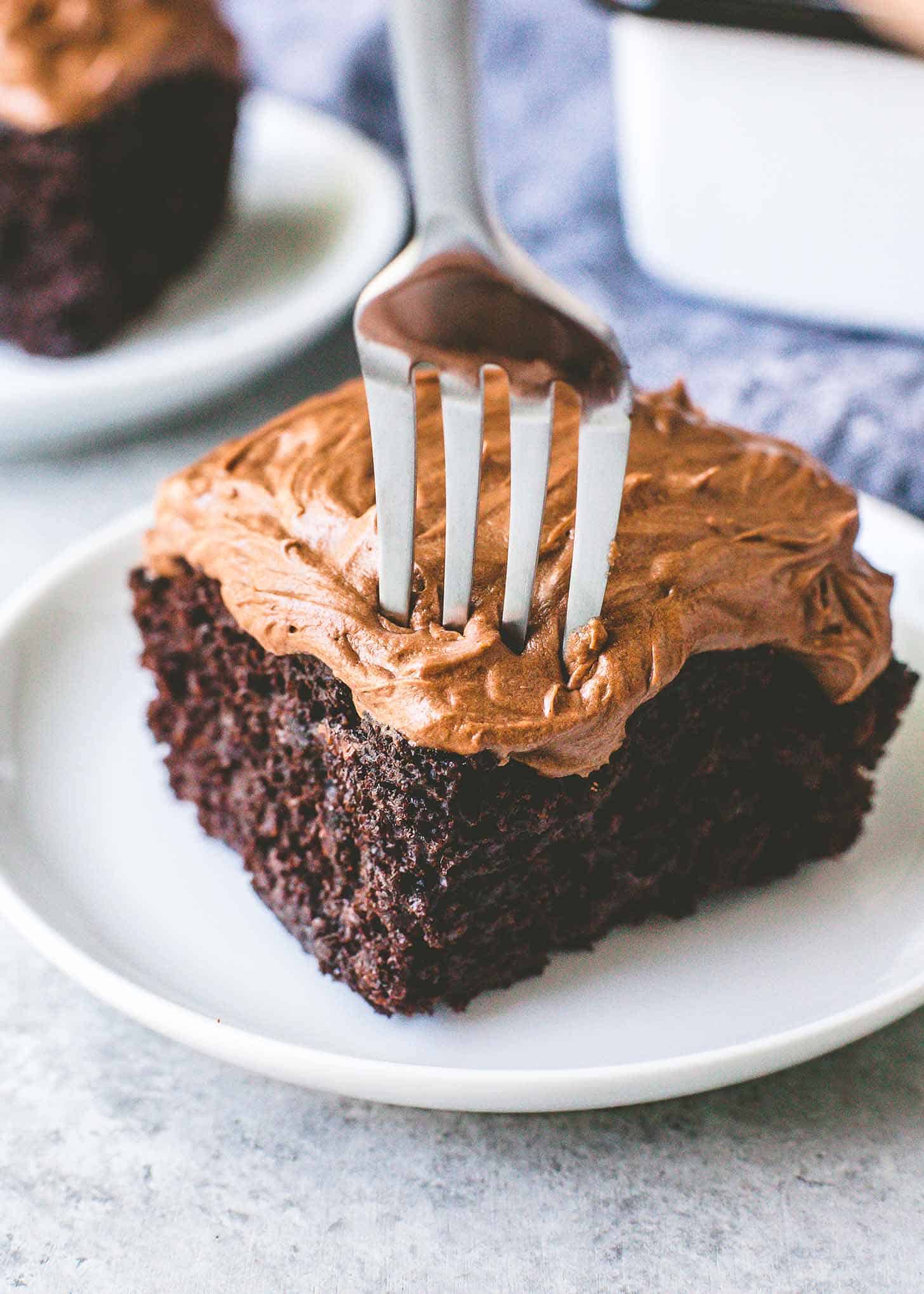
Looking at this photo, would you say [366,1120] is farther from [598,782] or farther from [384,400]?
[384,400]

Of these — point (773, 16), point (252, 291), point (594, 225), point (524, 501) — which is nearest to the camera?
point (524, 501)

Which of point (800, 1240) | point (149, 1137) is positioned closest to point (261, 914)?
point (149, 1137)

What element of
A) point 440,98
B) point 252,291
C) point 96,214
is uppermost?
point 440,98

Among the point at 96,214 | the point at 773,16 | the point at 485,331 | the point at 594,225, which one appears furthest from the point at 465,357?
the point at 96,214

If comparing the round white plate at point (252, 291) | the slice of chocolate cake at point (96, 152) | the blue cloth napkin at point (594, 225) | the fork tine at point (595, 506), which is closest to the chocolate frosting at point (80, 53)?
the slice of chocolate cake at point (96, 152)

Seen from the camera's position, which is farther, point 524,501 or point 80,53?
point 80,53

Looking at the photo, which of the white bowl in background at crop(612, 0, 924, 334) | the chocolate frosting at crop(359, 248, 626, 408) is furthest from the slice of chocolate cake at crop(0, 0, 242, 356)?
the chocolate frosting at crop(359, 248, 626, 408)

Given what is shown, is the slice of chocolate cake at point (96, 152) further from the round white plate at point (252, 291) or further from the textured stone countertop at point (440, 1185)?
the textured stone countertop at point (440, 1185)

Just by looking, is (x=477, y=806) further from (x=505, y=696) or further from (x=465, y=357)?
(x=465, y=357)
